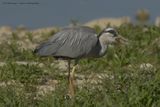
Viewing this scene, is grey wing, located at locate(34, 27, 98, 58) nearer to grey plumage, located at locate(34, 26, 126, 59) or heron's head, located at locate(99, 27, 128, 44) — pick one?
grey plumage, located at locate(34, 26, 126, 59)

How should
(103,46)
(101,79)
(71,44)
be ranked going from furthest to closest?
(103,46), (71,44), (101,79)

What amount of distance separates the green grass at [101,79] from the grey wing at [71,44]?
38cm

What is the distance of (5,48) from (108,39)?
324cm

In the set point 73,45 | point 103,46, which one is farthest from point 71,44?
point 103,46

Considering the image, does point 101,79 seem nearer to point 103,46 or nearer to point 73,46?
point 73,46

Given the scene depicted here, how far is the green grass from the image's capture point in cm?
727

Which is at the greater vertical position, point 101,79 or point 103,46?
point 103,46

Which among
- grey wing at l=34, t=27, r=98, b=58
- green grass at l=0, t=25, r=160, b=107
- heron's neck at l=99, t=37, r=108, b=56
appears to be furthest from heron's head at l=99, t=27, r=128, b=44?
green grass at l=0, t=25, r=160, b=107

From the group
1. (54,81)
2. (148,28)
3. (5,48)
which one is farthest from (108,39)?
(148,28)

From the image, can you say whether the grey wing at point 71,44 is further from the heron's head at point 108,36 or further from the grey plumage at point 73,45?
the heron's head at point 108,36

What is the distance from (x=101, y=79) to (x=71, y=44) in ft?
3.36

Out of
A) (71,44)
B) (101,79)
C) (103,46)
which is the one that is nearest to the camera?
(101,79)

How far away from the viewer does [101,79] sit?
805cm

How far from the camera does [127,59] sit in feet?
35.6
